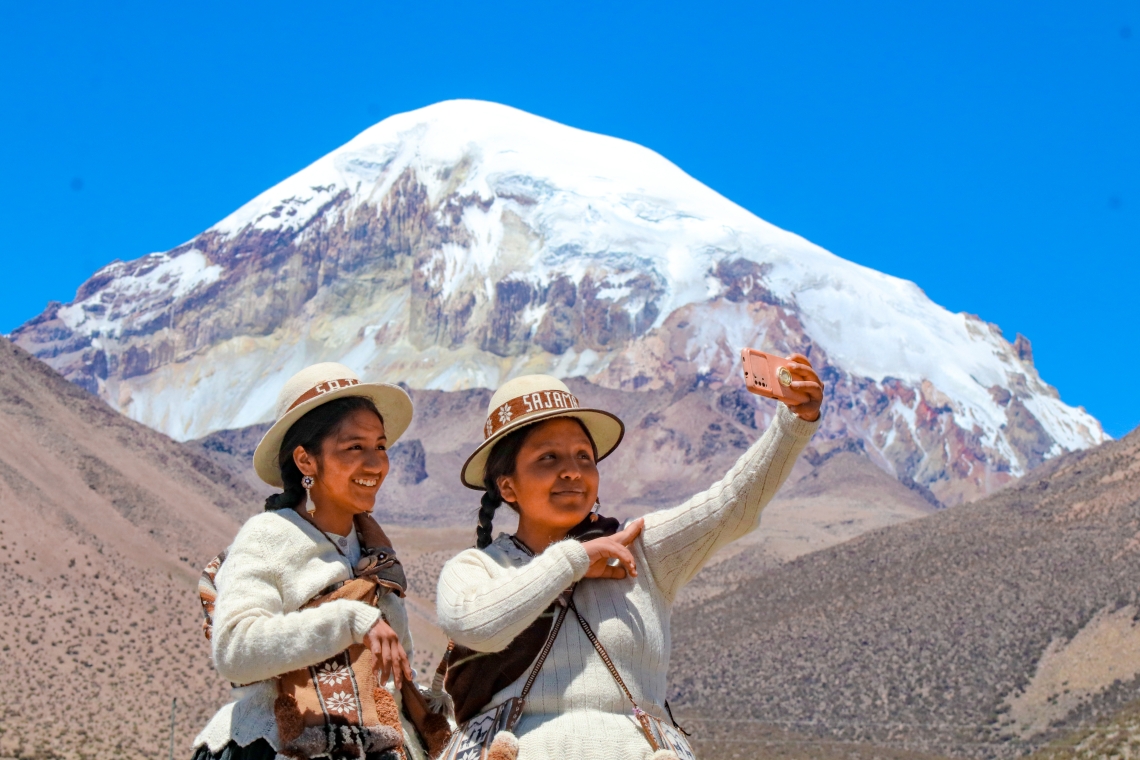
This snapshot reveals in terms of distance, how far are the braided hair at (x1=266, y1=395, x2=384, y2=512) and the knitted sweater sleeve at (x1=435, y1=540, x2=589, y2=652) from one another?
0.88 m

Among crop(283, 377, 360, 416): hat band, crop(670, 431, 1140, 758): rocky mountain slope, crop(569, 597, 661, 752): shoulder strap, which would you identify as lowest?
crop(569, 597, 661, 752): shoulder strap

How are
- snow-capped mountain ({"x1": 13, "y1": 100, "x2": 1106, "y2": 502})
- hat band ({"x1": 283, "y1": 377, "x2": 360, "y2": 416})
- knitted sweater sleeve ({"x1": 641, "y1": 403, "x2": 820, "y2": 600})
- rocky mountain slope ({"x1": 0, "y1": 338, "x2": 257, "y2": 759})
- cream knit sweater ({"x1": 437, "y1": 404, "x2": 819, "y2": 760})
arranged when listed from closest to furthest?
cream knit sweater ({"x1": 437, "y1": 404, "x2": 819, "y2": 760}) → knitted sweater sleeve ({"x1": 641, "y1": 403, "x2": 820, "y2": 600}) → hat band ({"x1": 283, "y1": 377, "x2": 360, "y2": 416}) → rocky mountain slope ({"x1": 0, "y1": 338, "x2": 257, "y2": 759}) → snow-capped mountain ({"x1": 13, "y1": 100, "x2": 1106, "y2": 502})

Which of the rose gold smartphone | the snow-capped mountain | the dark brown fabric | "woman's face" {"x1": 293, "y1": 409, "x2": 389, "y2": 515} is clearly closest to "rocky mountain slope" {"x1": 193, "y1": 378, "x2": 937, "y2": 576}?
the snow-capped mountain

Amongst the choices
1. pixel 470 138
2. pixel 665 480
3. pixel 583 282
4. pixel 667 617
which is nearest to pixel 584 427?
pixel 667 617

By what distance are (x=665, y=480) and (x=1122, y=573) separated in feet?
224

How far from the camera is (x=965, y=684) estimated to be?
45.6 m

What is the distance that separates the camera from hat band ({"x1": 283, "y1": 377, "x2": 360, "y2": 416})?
5.71 m

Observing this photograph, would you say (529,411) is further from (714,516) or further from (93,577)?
(93,577)

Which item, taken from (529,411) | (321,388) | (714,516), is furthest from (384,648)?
(714,516)

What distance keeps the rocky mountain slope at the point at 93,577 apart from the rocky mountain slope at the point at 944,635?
50.1 ft

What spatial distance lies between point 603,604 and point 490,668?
17.6 inches

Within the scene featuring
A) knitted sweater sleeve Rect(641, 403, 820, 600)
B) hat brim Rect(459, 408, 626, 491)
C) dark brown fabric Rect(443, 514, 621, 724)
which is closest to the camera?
dark brown fabric Rect(443, 514, 621, 724)

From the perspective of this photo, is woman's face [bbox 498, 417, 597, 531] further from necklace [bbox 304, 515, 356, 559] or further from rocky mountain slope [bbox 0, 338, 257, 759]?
rocky mountain slope [bbox 0, 338, 257, 759]

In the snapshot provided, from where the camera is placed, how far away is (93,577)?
41875 mm
